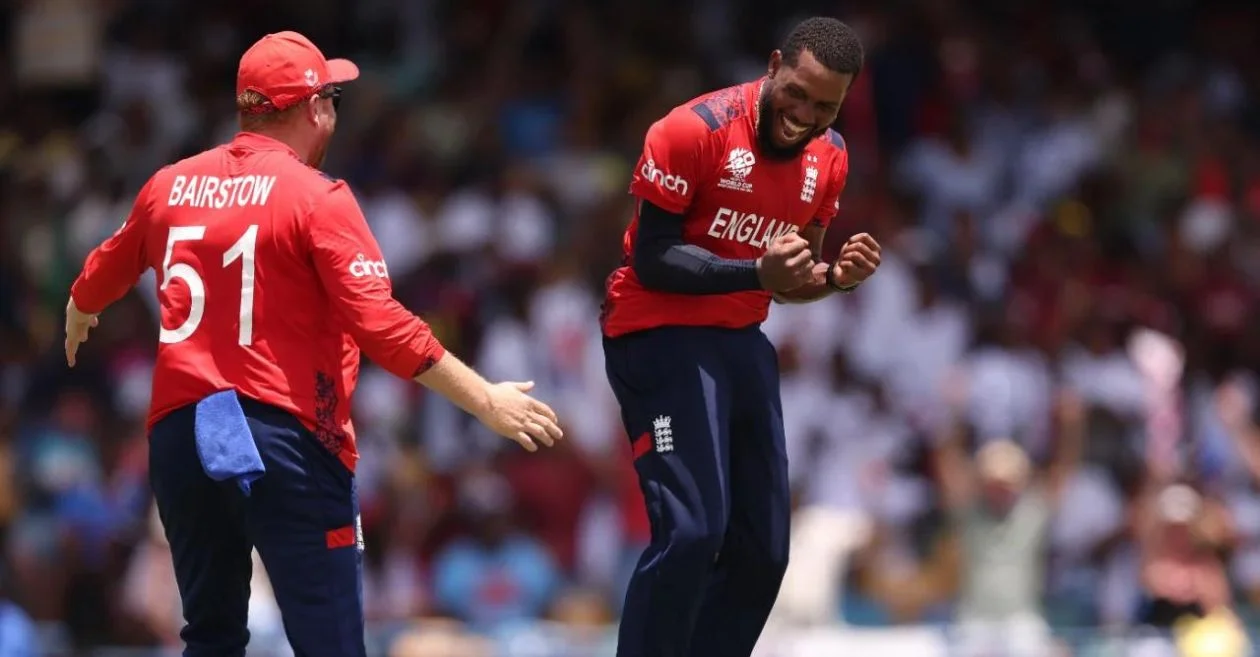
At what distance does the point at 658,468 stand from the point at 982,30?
10685 millimetres

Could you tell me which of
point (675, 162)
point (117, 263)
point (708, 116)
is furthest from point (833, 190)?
point (117, 263)

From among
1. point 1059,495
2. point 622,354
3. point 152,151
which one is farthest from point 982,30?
point 622,354

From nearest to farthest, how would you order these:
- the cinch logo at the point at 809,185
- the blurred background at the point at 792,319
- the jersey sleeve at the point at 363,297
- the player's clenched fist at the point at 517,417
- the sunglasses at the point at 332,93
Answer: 1. the jersey sleeve at the point at 363,297
2. the player's clenched fist at the point at 517,417
3. the sunglasses at the point at 332,93
4. the cinch logo at the point at 809,185
5. the blurred background at the point at 792,319

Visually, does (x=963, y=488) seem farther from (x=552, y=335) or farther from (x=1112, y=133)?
(x=1112, y=133)

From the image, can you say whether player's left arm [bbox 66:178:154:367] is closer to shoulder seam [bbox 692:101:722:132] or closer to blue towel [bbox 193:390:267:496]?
blue towel [bbox 193:390:267:496]

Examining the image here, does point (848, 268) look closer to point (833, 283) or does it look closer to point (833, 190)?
point (833, 283)

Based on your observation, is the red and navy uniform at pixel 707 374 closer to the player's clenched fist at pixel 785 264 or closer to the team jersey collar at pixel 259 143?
the player's clenched fist at pixel 785 264

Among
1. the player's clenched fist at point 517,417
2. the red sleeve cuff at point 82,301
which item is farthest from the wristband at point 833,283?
the red sleeve cuff at point 82,301

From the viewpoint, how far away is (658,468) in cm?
696

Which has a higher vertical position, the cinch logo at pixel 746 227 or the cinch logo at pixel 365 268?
the cinch logo at pixel 746 227

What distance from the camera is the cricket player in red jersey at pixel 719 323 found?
682 centimetres

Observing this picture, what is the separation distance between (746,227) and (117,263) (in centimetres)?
213

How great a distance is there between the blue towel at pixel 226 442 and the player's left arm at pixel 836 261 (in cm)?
187

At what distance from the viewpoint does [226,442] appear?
6520 millimetres
